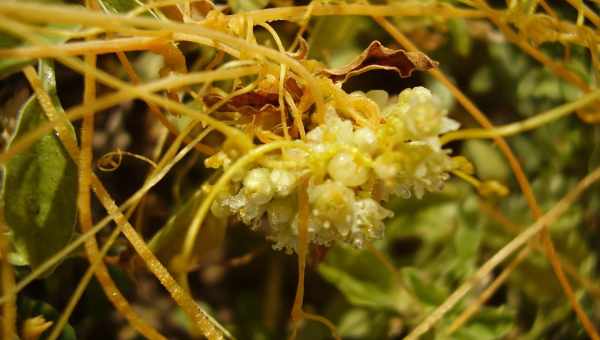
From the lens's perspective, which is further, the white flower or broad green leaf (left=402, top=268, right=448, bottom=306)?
broad green leaf (left=402, top=268, right=448, bottom=306)

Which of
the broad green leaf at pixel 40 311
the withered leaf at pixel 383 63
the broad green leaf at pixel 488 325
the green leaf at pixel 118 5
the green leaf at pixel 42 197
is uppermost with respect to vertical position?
the green leaf at pixel 118 5

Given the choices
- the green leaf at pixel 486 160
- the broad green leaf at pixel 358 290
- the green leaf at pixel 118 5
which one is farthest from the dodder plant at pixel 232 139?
the green leaf at pixel 486 160

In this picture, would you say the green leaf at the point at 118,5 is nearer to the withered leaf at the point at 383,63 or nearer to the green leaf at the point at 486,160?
the withered leaf at the point at 383,63

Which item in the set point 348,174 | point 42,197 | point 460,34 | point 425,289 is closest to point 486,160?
point 460,34

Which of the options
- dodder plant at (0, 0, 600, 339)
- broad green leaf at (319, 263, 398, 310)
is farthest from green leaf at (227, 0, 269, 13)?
broad green leaf at (319, 263, 398, 310)

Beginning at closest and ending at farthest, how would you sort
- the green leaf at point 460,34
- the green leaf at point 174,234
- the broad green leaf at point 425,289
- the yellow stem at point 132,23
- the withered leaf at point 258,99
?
the yellow stem at point 132,23, the withered leaf at point 258,99, the green leaf at point 174,234, the broad green leaf at point 425,289, the green leaf at point 460,34

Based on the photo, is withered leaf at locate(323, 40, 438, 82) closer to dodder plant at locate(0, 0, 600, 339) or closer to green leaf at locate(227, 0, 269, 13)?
dodder plant at locate(0, 0, 600, 339)

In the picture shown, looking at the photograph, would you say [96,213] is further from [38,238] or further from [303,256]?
[303,256]

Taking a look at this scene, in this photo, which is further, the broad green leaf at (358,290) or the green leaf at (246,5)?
the broad green leaf at (358,290)
